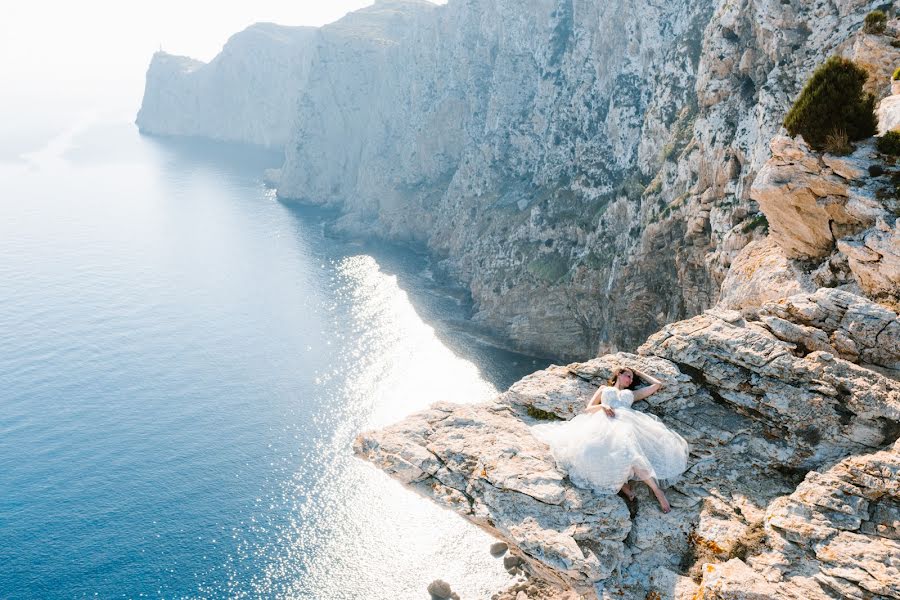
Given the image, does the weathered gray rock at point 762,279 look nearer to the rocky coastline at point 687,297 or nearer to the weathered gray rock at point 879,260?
the rocky coastline at point 687,297

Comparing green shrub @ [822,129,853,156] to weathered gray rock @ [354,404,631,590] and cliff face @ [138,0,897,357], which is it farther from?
weathered gray rock @ [354,404,631,590]

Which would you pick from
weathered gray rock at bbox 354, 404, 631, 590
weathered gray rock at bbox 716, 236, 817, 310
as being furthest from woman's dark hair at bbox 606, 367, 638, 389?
weathered gray rock at bbox 716, 236, 817, 310

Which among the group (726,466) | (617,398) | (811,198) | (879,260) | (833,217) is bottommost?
(726,466)

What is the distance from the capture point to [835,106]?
952 inches

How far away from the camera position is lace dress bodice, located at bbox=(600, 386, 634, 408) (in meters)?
15.6

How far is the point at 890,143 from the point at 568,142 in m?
84.5

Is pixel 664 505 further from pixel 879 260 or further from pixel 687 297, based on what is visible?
pixel 687 297

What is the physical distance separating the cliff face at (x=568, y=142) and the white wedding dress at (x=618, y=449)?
2920 centimetres

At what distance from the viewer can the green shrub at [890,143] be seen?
22.9m

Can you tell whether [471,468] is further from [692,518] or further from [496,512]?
[692,518]

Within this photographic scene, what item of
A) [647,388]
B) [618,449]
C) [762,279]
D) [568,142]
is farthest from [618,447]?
[568,142]

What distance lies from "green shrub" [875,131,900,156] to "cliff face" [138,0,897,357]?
438 inches

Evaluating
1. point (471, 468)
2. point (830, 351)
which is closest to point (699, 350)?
point (830, 351)

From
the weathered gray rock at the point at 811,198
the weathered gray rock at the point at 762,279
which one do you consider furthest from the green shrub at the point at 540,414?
the weathered gray rock at the point at 811,198
